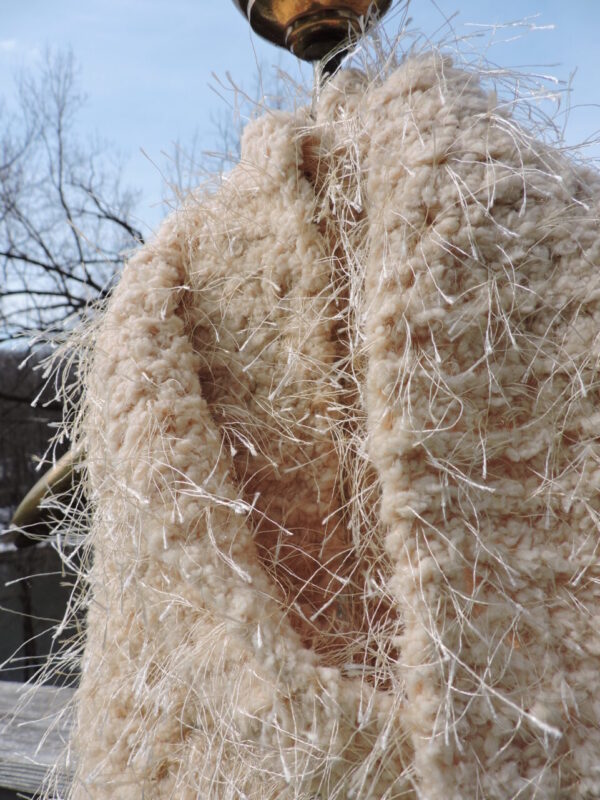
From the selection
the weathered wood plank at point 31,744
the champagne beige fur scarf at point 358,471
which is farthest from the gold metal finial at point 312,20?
the weathered wood plank at point 31,744

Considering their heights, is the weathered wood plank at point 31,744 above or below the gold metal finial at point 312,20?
below

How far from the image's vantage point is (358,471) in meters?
0.39

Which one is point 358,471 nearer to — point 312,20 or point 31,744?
point 312,20

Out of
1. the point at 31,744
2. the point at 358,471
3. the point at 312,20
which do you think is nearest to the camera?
the point at 358,471

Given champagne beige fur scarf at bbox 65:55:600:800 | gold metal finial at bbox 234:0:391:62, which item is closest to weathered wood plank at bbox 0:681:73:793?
champagne beige fur scarf at bbox 65:55:600:800

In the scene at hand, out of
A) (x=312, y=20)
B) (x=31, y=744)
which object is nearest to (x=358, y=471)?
(x=312, y=20)

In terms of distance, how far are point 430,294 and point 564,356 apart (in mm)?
79

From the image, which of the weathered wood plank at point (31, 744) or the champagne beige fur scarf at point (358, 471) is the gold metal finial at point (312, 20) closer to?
the champagne beige fur scarf at point (358, 471)

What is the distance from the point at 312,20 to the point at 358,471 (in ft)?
1.12

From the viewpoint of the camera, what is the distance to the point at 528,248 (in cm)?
36

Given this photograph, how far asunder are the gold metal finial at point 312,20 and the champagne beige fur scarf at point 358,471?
4.2 inches

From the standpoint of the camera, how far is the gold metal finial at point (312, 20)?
49 cm

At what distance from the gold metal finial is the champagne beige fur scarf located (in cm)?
11

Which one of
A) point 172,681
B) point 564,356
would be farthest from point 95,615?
point 564,356
